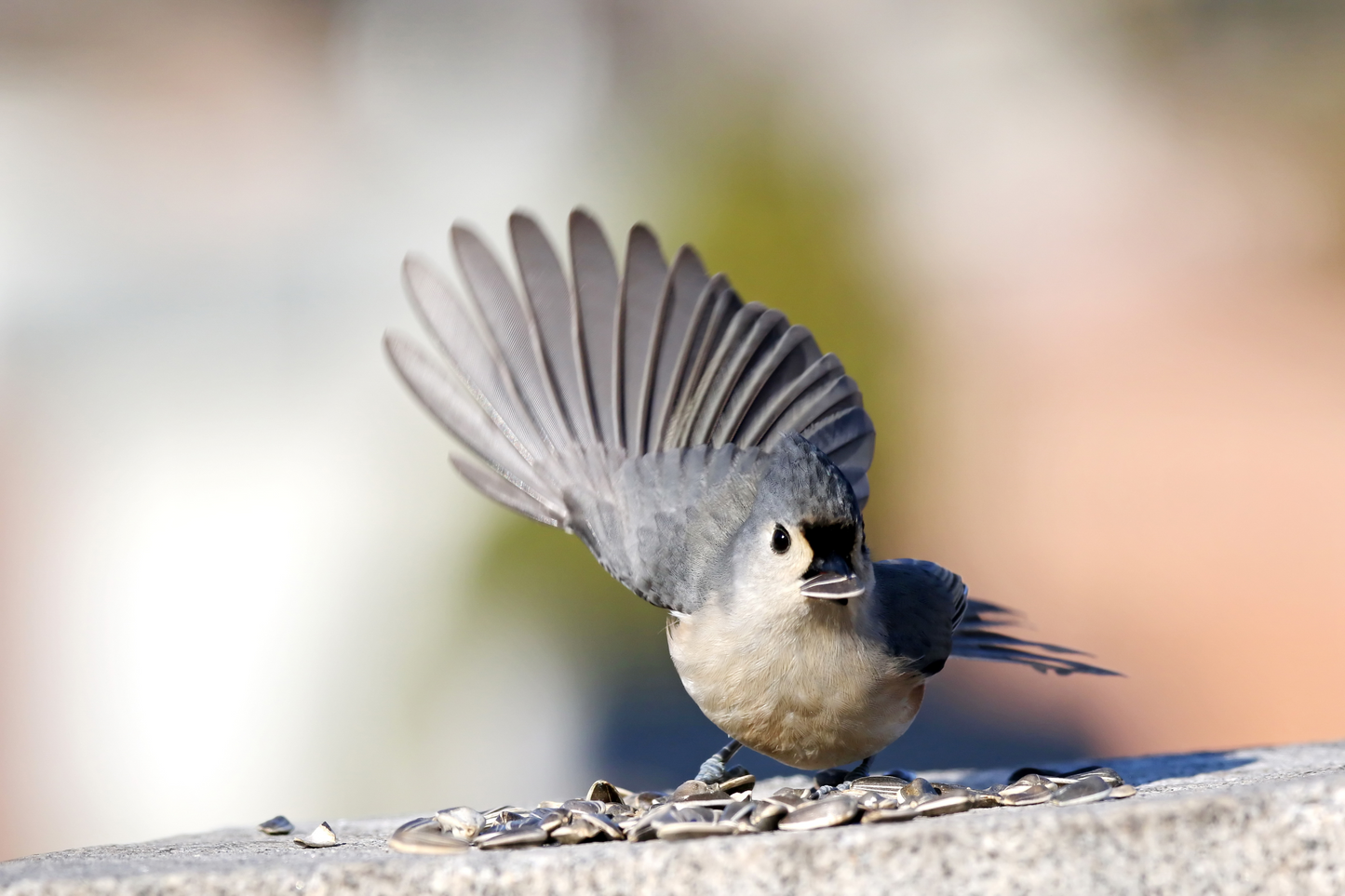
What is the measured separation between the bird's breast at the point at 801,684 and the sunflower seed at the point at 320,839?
2.38 feet

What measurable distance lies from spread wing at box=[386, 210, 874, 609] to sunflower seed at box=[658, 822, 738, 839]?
3.06ft

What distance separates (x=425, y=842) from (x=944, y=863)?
2.62 ft

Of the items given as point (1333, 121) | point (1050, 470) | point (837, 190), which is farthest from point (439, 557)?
point (1333, 121)

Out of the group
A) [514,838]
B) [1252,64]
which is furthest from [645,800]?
[1252,64]

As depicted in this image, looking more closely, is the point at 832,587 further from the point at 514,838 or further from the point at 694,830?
the point at 514,838

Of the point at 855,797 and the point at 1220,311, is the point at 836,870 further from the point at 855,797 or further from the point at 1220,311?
the point at 1220,311

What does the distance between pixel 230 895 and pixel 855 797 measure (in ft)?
3.00

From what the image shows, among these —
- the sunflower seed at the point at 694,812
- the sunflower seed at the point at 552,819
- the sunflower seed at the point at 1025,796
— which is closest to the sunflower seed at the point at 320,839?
the sunflower seed at the point at 552,819

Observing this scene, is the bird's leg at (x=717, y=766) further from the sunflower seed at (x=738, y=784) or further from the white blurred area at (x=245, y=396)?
the white blurred area at (x=245, y=396)

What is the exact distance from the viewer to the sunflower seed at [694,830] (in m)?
1.75

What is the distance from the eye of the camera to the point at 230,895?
1.64 metres

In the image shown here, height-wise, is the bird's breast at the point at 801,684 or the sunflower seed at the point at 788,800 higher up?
the bird's breast at the point at 801,684

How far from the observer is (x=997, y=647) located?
302 centimetres

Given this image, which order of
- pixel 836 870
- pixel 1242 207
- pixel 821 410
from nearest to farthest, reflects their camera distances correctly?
1. pixel 836 870
2. pixel 821 410
3. pixel 1242 207
